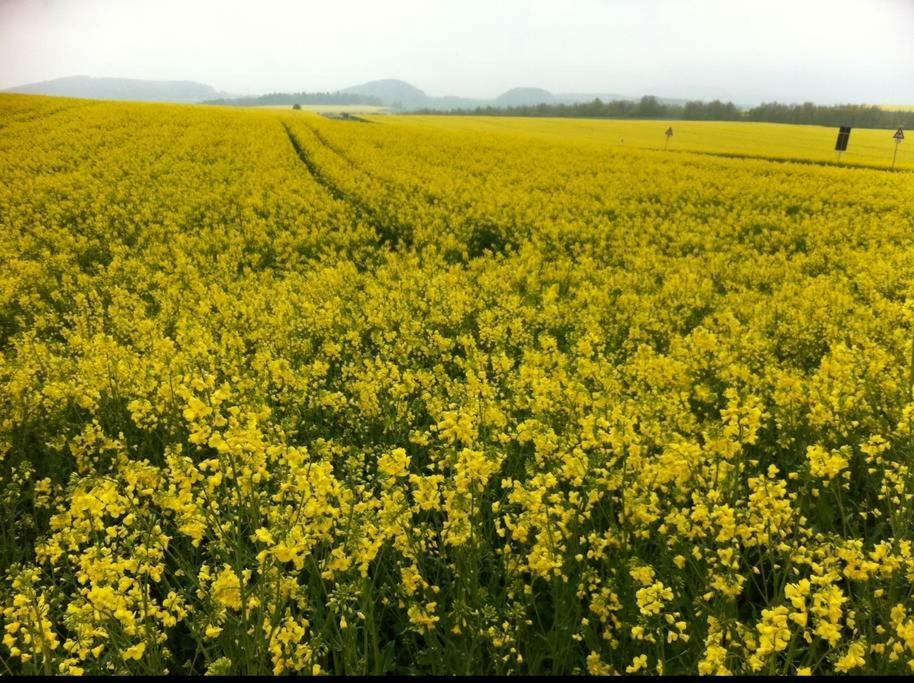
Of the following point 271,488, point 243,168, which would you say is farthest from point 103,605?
point 243,168

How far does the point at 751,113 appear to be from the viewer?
7912cm

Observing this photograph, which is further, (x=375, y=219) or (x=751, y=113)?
(x=751, y=113)

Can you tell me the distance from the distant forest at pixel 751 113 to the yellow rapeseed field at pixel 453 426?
64.5 metres

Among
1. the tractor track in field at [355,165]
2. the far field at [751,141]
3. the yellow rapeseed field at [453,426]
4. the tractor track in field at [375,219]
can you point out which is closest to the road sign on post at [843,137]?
the far field at [751,141]

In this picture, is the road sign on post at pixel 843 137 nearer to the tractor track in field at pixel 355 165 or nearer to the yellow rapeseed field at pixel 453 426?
the yellow rapeseed field at pixel 453 426

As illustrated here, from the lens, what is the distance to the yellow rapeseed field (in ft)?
8.66

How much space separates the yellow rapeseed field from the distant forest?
64.5m

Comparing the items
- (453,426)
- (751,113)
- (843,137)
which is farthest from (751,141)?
(453,426)

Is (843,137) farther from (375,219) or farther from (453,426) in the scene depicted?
(453,426)

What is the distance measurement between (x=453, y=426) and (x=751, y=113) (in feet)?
303

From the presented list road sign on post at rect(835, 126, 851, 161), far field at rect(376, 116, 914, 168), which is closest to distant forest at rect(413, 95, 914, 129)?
far field at rect(376, 116, 914, 168)

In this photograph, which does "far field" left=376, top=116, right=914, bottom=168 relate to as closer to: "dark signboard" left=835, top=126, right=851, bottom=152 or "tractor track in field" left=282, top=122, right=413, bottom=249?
"dark signboard" left=835, top=126, right=851, bottom=152

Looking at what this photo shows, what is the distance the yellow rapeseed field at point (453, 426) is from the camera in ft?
8.66

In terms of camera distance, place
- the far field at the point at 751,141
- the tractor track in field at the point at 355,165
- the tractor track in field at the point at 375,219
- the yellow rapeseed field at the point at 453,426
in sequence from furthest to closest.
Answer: the far field at the point at 751,141
the tractor track in field at the point at 355,165
the tractor track in field at the point at 375,219
the yellow rapeseed field at the point at 453,426
